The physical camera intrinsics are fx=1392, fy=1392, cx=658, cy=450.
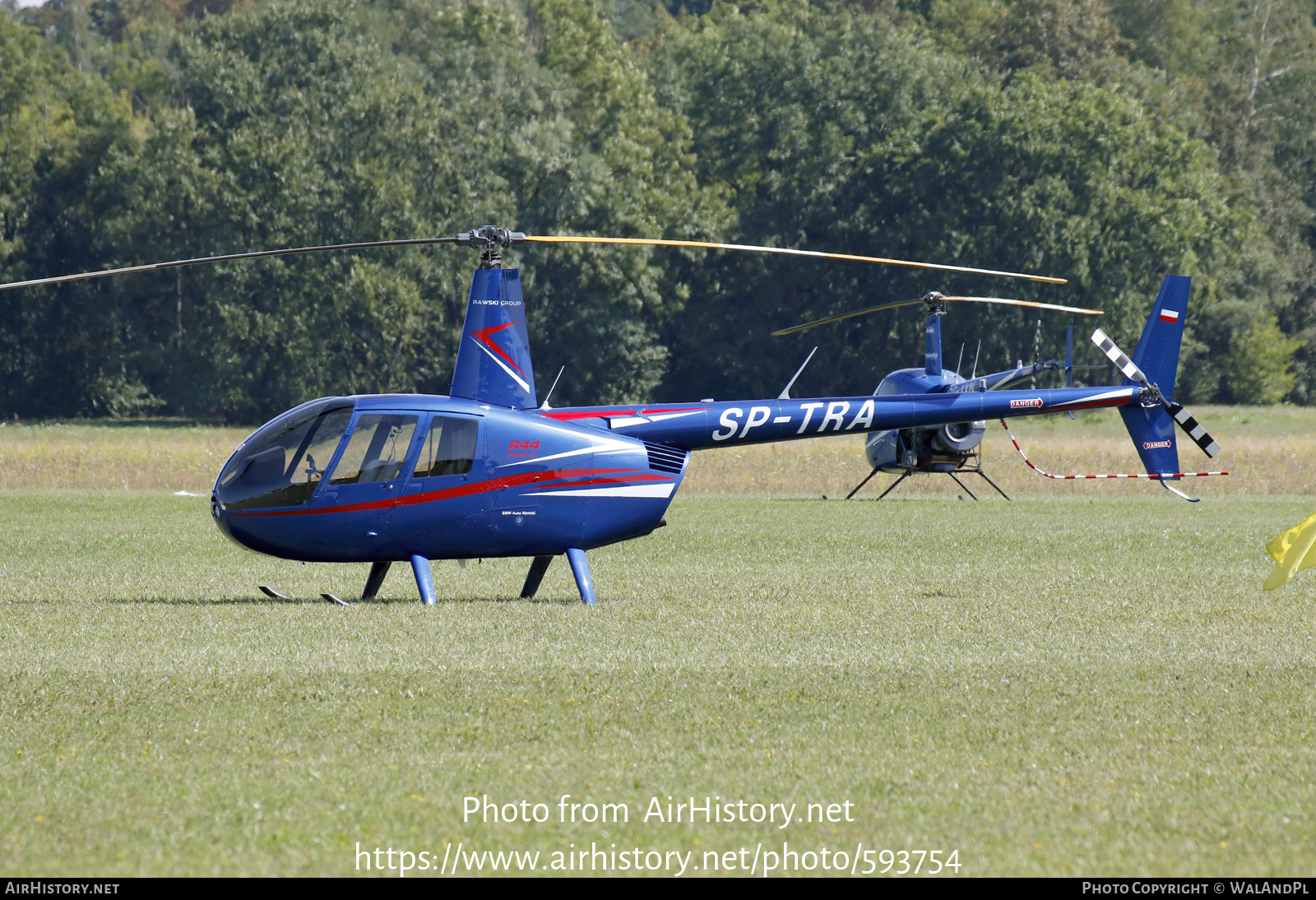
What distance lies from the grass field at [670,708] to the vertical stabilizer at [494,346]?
6.16 ft

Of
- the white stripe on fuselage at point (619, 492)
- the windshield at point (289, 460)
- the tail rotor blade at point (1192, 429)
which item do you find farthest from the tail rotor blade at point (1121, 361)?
the windshield at point (289, 460)

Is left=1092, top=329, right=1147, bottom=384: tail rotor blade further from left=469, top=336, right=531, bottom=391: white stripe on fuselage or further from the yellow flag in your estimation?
left=469, top=336, right=531, bottom=391: white stripe on fuselage

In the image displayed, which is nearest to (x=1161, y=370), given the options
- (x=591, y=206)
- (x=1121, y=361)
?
(x=1121, y=361)

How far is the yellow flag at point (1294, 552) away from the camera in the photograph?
9188mm

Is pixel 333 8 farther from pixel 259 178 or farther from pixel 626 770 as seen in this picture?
pixel 626 770

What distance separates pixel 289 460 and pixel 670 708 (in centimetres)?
488

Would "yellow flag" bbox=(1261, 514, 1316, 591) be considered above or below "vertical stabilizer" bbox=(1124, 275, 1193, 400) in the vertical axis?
below

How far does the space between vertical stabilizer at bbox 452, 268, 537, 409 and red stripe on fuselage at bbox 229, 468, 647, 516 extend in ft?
2.47

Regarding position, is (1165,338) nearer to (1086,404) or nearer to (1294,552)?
(1086,404)

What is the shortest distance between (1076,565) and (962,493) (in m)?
13.2

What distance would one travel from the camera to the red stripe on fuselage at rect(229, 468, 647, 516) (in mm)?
11430

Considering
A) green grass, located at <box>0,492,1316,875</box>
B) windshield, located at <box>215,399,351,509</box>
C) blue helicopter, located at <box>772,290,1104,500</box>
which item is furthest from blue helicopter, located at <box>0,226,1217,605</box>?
blue helicopter, located at <box>772,290,1104,500</box>

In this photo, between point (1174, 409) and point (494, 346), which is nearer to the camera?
point (494, 346)

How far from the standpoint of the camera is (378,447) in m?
11.5
